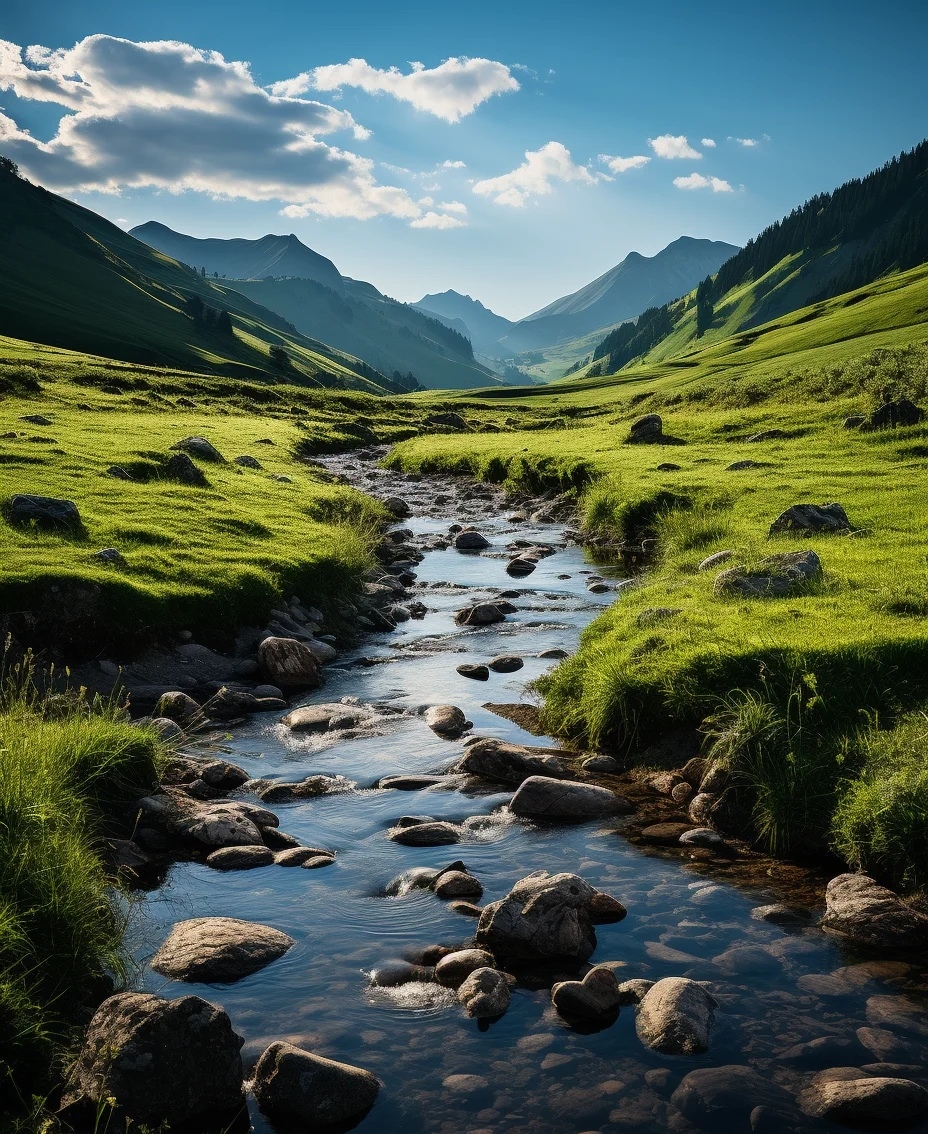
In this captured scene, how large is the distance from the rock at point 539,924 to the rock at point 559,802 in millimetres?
2748

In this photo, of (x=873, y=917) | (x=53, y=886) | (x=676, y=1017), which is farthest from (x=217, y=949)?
(x=873, y=917)

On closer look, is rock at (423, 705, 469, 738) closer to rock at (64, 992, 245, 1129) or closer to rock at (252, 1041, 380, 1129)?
rock at (252, 1041, 380, 1129)

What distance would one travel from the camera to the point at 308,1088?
6.40 meters

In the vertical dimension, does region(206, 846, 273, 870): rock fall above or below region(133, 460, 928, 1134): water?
above

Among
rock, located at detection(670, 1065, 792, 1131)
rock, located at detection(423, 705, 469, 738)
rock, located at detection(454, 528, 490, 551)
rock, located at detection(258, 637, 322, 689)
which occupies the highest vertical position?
rock, located at detection(454, 528, 490, 551)

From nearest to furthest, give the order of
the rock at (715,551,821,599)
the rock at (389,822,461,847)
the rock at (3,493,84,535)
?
the rock at (389,822,461,847) → the rock at (715,551,821,599) → the rock at (3,493,84,535)

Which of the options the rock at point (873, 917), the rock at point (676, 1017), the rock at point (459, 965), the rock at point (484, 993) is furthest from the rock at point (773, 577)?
the rock at point (484, 993)

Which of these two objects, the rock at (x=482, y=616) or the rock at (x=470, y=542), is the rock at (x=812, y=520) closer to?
the rock at (x=482, y=616)

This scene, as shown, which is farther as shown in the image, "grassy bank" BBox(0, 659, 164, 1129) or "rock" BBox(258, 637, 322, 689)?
"rock" BBox(258, 637, 322, 689)

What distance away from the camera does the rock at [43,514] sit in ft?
64.3

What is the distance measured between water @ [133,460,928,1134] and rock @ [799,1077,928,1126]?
0.27 metres

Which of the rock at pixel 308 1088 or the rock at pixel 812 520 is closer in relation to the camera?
the rock at pixel 308 1088

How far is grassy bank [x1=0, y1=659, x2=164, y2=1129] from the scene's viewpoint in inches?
248

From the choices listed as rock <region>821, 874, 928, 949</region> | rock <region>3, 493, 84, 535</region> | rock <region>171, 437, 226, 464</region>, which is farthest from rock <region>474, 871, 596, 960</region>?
rock <region>171, 437, 226, 464</region>
